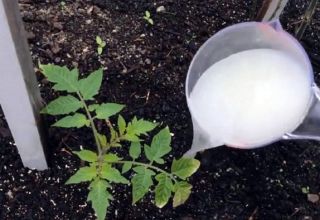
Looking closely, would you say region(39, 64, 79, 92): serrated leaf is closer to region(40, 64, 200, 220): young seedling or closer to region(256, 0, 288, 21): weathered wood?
region(40, 64, 200, 220): young seedling

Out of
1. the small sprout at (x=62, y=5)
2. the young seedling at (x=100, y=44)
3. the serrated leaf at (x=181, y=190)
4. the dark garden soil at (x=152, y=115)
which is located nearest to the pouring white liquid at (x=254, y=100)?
the serrated leaf at (x=181, y=190)

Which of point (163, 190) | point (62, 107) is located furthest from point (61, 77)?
point (163, 190)

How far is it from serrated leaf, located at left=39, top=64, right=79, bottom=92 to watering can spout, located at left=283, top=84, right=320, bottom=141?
1.29ft

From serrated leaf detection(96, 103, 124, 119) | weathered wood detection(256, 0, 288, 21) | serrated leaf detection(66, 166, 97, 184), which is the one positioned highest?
weathered wood detection(256, 0, 288, 21)

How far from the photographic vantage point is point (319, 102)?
0.95 m

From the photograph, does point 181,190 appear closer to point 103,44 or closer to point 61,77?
point 61,77

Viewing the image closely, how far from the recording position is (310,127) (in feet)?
3.24

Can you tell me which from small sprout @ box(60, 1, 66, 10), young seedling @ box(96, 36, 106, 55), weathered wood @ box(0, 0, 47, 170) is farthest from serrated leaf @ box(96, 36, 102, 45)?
weathered wood @ box(0, 0, 47, 170)

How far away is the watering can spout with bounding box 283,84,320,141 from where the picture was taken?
0.96 m

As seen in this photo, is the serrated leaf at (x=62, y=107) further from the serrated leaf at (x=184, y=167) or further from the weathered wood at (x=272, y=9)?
the weathered wood at (x=272, y=9)

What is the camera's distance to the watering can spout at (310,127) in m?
0.96

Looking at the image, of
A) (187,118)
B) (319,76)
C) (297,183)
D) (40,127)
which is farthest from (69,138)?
(319,76)

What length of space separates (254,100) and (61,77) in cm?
34

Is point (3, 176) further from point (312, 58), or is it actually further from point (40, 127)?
point (312, 58)
